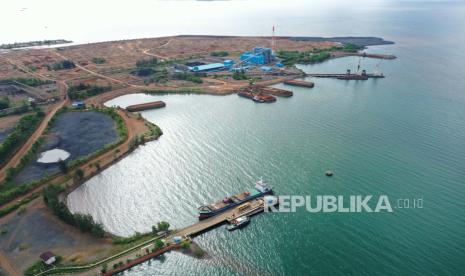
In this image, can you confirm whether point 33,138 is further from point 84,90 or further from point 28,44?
point 28,44

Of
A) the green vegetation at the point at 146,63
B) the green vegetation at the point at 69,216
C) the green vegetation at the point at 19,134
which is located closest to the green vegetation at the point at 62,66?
the green vegetation at the point at 146,63

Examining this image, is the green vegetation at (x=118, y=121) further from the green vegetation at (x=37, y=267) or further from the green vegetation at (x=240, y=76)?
the green vegetation at (x=240, y=76)

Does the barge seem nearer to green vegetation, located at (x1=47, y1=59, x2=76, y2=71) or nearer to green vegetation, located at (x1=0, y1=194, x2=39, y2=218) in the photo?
green vegetation, located at (x1=0, y1=194, x2=39, y2=218)

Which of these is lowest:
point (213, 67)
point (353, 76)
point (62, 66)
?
point (353, 76)

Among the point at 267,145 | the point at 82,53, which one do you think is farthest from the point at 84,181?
the point at 82,53

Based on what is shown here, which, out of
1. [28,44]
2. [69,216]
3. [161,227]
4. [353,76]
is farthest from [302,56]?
[28,44]
